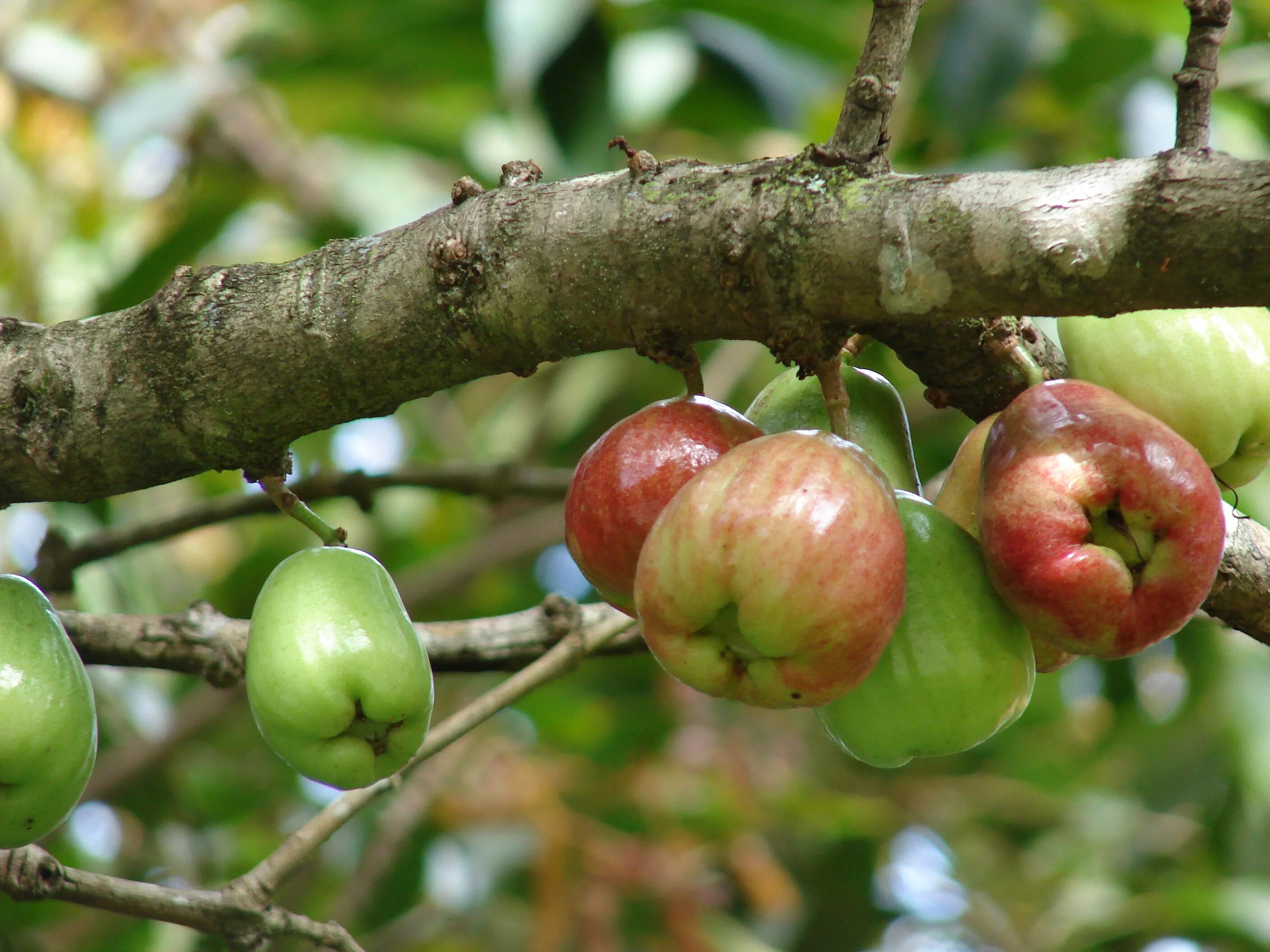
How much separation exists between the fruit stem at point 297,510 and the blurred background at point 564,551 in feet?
4.30

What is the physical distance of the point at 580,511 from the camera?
119 cm

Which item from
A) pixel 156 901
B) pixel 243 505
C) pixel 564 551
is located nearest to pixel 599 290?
pixel 156 901

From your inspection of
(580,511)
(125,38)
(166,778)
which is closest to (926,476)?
(166,778)

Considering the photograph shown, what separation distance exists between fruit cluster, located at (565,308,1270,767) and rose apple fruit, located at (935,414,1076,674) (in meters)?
0.04

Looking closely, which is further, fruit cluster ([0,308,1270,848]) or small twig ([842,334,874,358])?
small twig ([842,334,874,358])

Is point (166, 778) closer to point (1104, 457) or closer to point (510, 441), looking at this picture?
point (510, 441)

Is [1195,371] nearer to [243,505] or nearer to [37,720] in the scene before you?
[37,720]

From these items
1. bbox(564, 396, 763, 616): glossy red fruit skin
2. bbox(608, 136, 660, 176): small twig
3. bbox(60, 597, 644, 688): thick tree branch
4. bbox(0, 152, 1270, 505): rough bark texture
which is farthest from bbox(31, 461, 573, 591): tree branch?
bbox(608, 136, 660, 176): small twig

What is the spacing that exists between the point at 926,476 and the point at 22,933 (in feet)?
7.41

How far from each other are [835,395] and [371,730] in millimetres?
560

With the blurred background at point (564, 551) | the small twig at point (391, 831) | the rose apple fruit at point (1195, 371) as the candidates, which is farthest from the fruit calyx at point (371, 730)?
the small twig at point (391, 831)

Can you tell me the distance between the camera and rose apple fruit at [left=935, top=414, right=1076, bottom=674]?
4.22 feet

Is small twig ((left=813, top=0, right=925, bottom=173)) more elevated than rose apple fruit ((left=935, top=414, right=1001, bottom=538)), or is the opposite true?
small twig ((left=813, top=0, right=925, bottom=173))

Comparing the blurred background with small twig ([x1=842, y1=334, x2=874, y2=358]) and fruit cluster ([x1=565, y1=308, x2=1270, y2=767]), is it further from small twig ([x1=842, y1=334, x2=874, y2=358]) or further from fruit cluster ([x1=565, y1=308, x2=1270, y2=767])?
fruit cluster ([x1=565, y1=308, x2=1270, y2=767])
